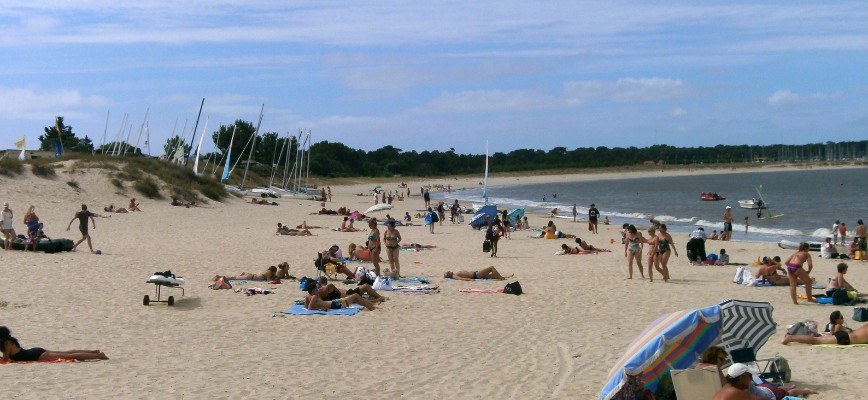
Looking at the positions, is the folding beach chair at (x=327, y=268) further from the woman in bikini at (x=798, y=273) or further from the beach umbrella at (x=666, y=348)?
the beach umbrella at (x=666, y=348)

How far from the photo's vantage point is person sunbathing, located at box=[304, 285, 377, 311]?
12633 mm

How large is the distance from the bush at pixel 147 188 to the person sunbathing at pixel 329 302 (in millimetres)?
30058

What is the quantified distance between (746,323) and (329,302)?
651 cm

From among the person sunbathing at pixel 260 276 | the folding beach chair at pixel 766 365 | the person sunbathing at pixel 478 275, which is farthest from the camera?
the person sunbathing at pixel 478 275

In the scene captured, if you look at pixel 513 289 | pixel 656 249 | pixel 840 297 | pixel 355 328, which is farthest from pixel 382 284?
pixel 840 297

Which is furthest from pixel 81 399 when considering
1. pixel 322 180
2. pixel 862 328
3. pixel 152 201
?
pixel 322 180

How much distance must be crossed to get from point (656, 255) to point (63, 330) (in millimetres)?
10670

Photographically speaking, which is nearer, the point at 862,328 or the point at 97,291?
the point at 862,328

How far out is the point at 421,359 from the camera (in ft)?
31.8

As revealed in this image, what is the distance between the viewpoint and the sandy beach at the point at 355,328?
8.38 metres

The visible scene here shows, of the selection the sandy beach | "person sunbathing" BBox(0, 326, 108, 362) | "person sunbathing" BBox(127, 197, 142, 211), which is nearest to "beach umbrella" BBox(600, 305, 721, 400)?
the sandy beach

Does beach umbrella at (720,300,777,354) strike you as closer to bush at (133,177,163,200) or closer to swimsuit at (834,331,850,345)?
swimsuit at (834,331,850,345)

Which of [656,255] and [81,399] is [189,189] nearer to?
[656,255]

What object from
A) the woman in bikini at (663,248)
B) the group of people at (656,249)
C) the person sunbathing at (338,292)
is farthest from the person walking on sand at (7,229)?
the woman in bikini at (663,248)
